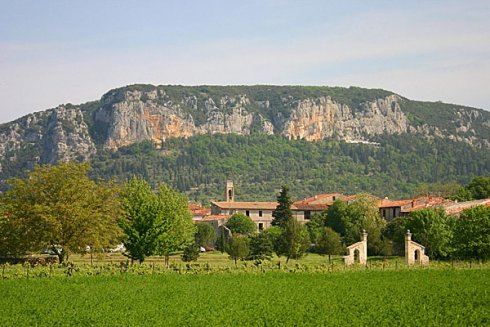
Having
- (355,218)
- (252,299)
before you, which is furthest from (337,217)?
(252,299)

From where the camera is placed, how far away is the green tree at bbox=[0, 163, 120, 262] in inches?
2292

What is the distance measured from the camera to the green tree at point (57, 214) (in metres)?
58.2

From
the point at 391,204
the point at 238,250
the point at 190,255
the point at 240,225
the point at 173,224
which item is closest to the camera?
the point at 173,224

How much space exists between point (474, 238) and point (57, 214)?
1202 inches

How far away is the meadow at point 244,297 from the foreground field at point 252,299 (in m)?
0.04

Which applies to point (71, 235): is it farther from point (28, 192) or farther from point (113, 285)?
point (113, 285)

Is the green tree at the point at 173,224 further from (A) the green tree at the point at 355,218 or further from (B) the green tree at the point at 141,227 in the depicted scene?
(A) the green tree at the point at 355,218

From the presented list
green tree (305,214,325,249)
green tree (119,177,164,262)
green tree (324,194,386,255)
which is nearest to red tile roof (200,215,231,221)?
green tree (305,214,325,249)

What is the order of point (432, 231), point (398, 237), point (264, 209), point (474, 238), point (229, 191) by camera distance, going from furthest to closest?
point (229, 191) < point (264, 209) < point (398, 237) < point (432, 231) < point (474, 238)

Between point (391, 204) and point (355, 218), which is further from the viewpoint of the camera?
point (391, 204)

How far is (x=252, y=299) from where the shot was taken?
119ft

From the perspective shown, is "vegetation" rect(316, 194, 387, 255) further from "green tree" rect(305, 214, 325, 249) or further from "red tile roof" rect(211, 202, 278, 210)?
"red tile roof" rect(211, 202, 278, 210)

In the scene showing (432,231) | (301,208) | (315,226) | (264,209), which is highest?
(432,231)

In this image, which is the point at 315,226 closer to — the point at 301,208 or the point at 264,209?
the point at 301,208
